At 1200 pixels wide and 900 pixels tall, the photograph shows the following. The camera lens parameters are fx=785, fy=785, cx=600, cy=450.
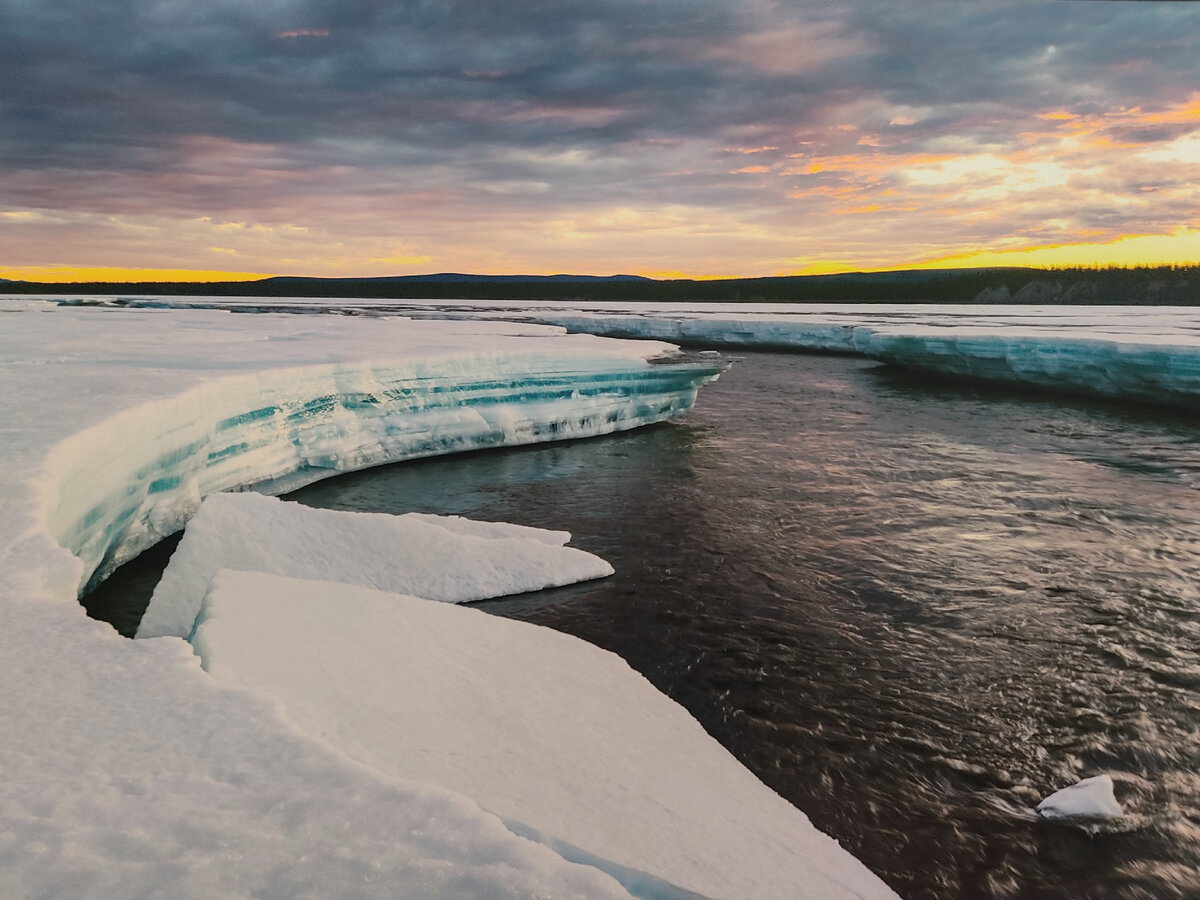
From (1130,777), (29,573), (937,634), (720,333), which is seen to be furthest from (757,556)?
(720,333)

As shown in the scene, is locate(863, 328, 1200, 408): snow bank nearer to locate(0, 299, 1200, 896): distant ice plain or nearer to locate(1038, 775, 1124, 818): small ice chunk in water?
locate(1038, 775, 1124, 818): small ice chunk in water

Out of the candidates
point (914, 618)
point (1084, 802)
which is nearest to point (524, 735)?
point (1084, 802)

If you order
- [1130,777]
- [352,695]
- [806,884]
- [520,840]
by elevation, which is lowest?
[1130,777]

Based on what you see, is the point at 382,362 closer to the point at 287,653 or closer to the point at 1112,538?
Answer: the point at 287,653

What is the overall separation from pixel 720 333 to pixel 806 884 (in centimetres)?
2513

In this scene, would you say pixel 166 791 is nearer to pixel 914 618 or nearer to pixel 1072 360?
pixel 914 618

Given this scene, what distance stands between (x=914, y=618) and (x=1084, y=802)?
6.14 ft

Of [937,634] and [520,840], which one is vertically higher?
[520,840]

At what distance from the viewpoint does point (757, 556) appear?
627 cm

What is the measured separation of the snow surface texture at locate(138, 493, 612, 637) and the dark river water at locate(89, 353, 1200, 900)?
28 cm

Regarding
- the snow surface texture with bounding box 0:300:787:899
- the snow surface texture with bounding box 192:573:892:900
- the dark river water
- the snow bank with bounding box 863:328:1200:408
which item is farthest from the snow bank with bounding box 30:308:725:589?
the snow bank with bounding box 863:328:1200:408

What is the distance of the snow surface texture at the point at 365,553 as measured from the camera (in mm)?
4535

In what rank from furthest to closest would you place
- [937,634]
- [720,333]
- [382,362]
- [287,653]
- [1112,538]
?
[720,333] → [382,362] → [1112,538] → [937,634] → [287,653]

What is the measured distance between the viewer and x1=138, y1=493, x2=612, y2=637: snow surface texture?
179 inches
